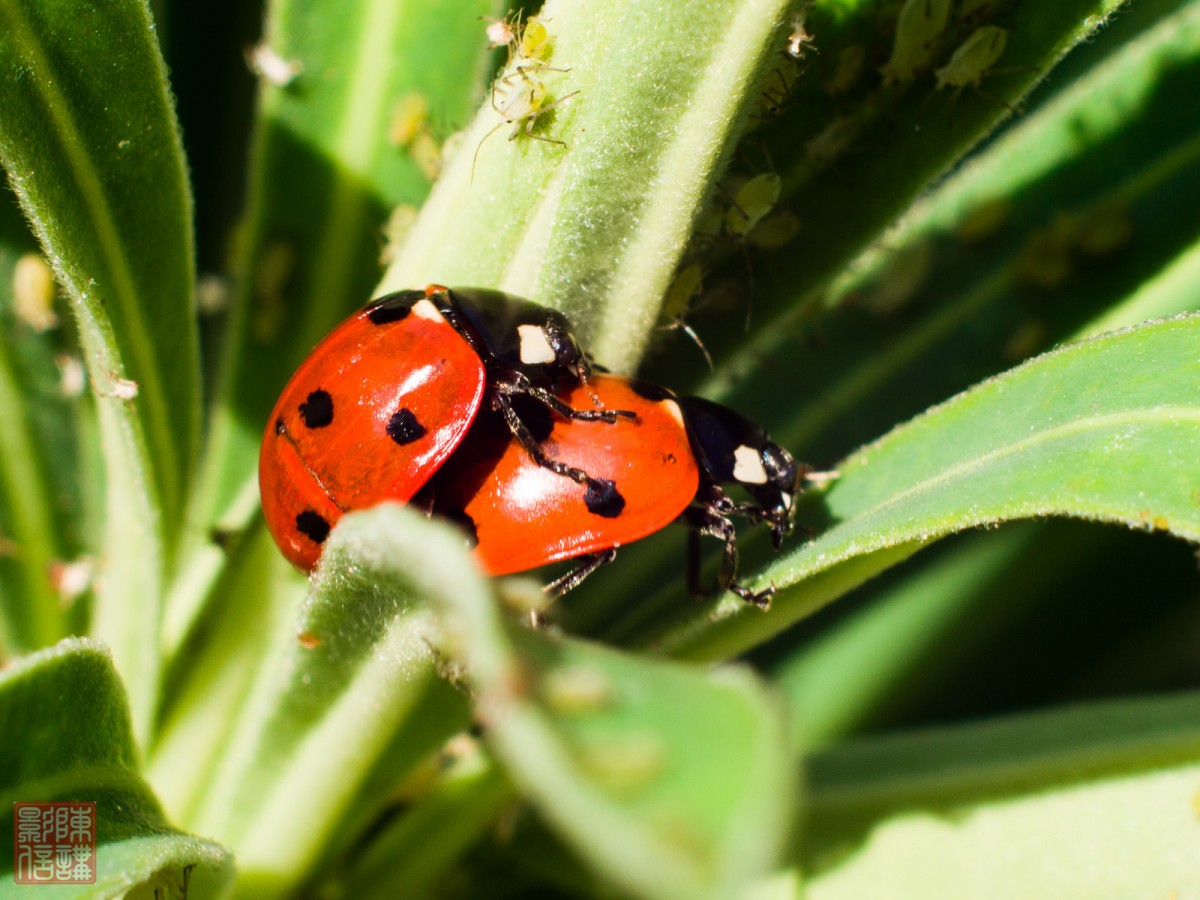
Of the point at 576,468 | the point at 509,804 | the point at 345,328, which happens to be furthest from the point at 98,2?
the point at 509,804

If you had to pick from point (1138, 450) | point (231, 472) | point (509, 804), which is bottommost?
point (509, 804)

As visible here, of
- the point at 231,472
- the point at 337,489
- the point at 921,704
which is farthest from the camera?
the point at 921,704

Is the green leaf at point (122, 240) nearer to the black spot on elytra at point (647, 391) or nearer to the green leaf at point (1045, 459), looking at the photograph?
the black spot on elytra at point (647, 391)

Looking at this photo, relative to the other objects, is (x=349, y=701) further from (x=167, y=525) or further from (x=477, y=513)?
(x=167, y=525)

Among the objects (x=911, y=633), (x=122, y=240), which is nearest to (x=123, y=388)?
(x=122, y=240)

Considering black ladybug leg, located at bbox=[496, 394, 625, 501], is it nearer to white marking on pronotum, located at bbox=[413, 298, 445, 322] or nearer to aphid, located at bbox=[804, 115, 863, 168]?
white marking on pronotum, located at bbox=[413, 298, 445, 322]

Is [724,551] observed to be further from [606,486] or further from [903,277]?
[903,277]
